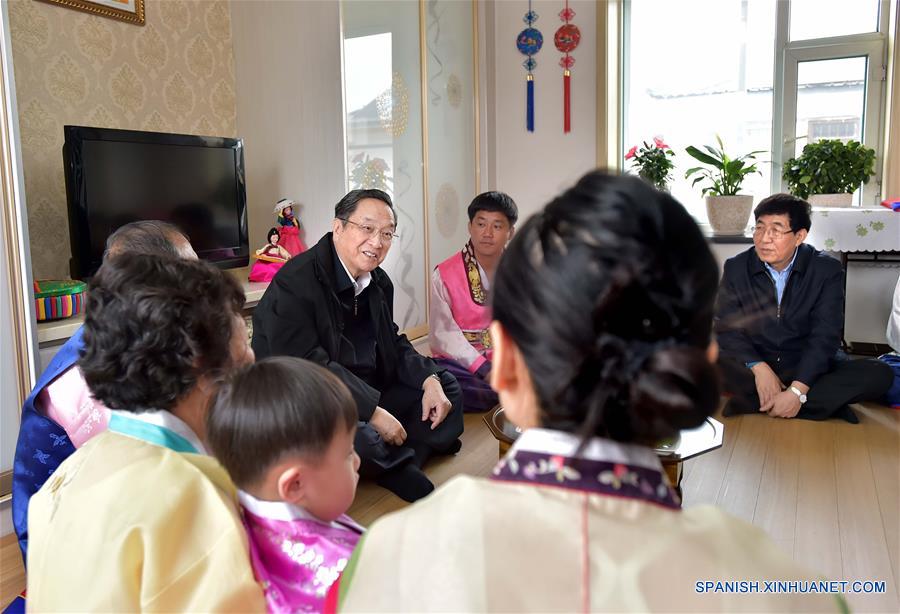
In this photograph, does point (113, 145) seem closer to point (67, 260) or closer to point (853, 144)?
point (67, 260)

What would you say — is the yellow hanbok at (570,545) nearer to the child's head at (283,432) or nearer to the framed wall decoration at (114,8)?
the child's head at (283,432)

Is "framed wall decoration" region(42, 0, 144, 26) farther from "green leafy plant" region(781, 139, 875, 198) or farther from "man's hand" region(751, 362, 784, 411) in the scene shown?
"green leafy plant" region(781, 139, 875, 198)

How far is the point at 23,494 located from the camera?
5.70ft

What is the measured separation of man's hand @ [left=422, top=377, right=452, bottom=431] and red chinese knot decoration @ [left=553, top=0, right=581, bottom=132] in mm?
2702

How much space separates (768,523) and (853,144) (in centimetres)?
283

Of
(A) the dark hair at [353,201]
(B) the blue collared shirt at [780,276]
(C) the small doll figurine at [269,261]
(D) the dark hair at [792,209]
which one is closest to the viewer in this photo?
(A) the dark hair at [353,201]

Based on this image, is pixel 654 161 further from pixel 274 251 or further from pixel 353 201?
pixel 353 201

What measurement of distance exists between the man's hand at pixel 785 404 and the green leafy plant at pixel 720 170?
1.73 meters

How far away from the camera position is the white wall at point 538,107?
4.69 metres

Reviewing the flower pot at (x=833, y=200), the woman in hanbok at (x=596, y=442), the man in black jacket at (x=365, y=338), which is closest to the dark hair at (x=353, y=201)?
the man in black jacket at (x=365, y=338)

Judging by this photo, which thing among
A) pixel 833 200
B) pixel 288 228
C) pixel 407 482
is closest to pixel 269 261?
pixel 288 228

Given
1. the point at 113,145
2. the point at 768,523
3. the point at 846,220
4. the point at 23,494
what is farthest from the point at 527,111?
the point at 23,494

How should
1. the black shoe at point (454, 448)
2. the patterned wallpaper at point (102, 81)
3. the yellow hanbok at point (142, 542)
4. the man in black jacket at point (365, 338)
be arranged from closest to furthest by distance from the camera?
the yellow hanbok at point (142, 542), the man in black jacket at point (365, 338), the black shoe at point (454, 448), the patterned wallpaper at point (102, 81)

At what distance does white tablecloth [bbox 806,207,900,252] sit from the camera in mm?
3758
